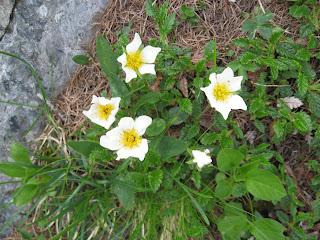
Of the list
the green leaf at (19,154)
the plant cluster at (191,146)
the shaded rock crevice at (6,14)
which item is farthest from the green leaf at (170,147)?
the shaded rock crevice at (6,14)

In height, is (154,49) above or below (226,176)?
above

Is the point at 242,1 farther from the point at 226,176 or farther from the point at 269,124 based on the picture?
the point at 226,176

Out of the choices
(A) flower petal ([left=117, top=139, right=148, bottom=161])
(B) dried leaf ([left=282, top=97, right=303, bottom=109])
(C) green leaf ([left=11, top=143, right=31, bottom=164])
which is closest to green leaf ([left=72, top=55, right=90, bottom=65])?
(C) green leaf ([left=11, top=143, right=31, bottom=164])

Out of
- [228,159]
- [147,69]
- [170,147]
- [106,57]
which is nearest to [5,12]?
[106,57]

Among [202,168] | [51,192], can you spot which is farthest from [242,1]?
[51,192]

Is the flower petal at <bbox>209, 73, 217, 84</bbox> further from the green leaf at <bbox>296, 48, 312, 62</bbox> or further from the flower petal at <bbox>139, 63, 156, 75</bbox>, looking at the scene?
the green leaf at <bbox>296, 48, 312, 62</bbox>

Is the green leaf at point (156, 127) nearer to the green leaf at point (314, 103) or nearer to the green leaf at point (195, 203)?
the green leaf at point (195, 203)

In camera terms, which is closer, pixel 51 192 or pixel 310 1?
pixel 310 1

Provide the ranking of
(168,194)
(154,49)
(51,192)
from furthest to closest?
1. (51,192)
2. (168,194)
3. (154,49)
